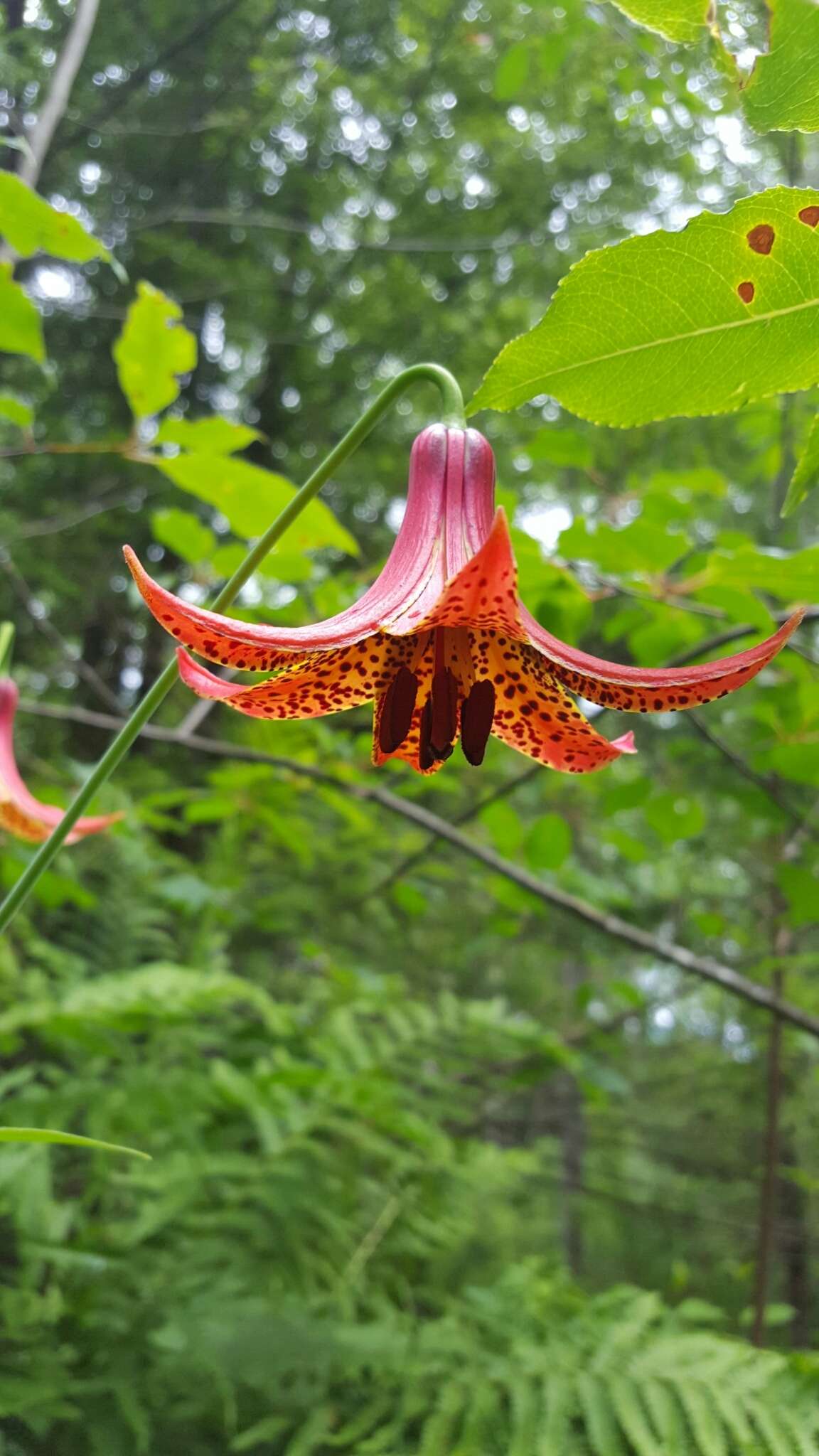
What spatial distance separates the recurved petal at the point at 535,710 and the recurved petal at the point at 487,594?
139 mm

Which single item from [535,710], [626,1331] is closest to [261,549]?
[535,710]

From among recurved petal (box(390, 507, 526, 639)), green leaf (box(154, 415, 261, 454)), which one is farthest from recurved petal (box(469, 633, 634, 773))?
green leaf (box(154, 415, 261, 454))

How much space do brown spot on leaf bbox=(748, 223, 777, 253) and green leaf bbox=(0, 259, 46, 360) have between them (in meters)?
0.96

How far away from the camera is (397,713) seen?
2.38 feet

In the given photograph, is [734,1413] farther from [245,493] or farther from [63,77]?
[63,77]

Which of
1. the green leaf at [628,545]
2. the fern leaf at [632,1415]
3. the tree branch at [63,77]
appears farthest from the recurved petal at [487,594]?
the tree branch at [63,77]

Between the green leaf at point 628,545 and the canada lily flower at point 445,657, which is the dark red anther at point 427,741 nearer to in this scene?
Answer: the canada lily flower at point 445,657

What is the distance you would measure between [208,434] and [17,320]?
0.26 m

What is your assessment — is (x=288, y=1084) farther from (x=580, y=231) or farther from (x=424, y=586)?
(x=580, y=231)

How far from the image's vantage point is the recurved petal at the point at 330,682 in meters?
0.70

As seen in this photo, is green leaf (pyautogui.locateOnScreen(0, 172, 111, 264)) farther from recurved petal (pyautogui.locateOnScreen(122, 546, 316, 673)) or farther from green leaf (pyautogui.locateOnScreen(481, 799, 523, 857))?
green leaf (pyautogui.locateOnScreen(481, 799, 523, 857))

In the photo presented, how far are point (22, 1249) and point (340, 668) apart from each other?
4.75 feet

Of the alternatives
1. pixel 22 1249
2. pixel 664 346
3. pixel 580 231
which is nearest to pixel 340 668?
pixel 664 346

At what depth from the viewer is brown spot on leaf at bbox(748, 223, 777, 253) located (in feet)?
1.54
